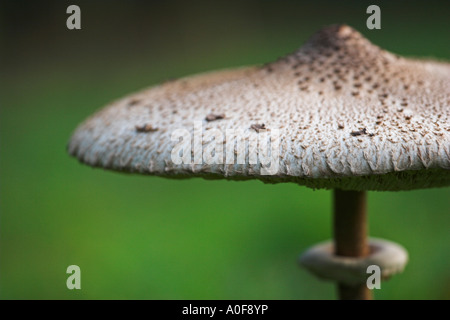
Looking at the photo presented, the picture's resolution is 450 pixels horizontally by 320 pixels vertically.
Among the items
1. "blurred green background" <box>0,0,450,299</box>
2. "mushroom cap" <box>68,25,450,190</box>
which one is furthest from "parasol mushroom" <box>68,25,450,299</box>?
"blurred green background" <box>0,0,450,299</box>

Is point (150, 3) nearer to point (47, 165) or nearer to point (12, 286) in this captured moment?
point (47, 165)

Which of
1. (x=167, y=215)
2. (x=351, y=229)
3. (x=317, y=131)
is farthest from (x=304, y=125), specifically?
(x=167, y=215)

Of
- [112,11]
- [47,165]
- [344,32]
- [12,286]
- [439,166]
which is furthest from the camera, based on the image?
[112,11]

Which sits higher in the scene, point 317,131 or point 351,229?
point 317,131

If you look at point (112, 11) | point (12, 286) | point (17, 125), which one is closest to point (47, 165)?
point (17, 125)

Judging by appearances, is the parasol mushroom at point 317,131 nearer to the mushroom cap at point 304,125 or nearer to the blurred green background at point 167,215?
the mushroom cap at point 304,125

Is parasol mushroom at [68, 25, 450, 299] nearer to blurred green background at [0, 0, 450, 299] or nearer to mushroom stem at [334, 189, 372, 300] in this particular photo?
mushroom stem at [334, 189, 372, 300]

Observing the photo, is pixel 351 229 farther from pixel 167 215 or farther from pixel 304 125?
pixel 167 215
